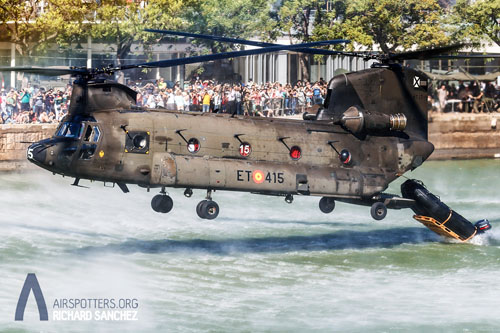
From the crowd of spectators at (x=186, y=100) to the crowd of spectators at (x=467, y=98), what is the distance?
33.2 ft

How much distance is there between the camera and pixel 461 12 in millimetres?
57375

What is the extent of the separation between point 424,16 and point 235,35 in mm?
10368

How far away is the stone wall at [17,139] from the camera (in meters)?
41.8

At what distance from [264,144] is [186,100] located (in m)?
17.6

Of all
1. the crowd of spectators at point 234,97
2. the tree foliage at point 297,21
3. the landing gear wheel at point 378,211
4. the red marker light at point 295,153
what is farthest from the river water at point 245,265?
the tree foliage at point 297,21

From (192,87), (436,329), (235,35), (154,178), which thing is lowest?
(436,329)

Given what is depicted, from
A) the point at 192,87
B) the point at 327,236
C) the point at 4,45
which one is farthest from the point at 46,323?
the point at 4,45

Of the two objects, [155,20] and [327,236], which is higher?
[155,20]

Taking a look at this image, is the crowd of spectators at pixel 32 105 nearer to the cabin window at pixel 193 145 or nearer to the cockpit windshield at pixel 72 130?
the cockpit windshield at pixel 72 130

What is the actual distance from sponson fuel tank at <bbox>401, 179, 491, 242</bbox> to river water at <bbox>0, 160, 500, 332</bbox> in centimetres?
61

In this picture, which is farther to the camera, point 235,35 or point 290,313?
point 235,35

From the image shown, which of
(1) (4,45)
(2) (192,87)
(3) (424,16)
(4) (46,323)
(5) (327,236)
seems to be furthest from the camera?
(3) (424,16)

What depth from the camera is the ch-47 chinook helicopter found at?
953 inches

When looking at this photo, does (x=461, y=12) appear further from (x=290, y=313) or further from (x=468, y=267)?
(x=290, y=313)
